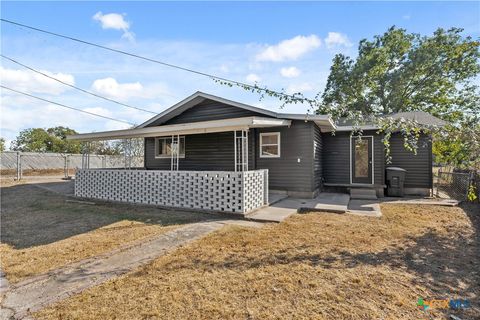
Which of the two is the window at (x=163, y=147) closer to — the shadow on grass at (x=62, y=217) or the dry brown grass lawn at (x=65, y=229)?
the shadow on grass at (x=62, y=217)

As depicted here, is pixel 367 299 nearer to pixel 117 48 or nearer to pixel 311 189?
pixel 311 189

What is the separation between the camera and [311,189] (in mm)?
8938

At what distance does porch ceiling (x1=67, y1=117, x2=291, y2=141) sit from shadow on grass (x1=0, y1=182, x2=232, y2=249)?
8.32 feet

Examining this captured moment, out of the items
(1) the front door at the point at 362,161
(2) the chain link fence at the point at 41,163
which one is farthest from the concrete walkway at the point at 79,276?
(2) the chain link fence at the point at 41,163

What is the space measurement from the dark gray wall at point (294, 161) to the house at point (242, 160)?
4cm

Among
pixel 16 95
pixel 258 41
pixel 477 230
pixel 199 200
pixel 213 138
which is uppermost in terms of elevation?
pixel 258 41

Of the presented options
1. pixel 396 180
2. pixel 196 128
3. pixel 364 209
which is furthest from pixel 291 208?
pixel 396 180

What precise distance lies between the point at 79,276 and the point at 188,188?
4101mm

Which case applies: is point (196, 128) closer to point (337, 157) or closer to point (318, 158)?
point (318, 158)

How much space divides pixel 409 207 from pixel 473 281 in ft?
18.1

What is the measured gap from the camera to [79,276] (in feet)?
10.8

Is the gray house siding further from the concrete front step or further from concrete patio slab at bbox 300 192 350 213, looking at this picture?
the concrete front step

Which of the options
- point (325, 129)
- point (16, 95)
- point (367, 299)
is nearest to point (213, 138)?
point (325, 129)

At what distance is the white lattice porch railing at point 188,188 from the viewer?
21.6 ft
